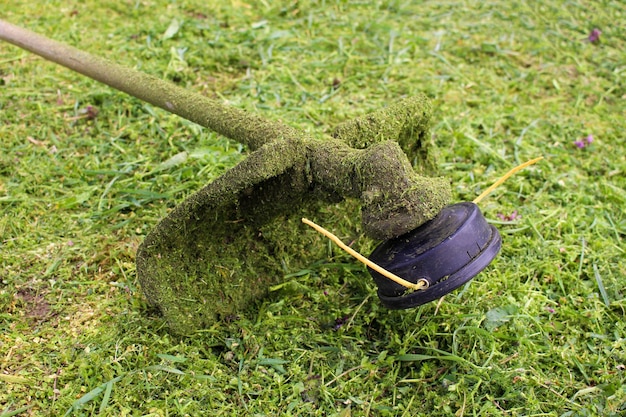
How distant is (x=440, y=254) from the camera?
2018 millimetres

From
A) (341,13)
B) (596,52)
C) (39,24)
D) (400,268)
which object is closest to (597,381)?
(400,268)

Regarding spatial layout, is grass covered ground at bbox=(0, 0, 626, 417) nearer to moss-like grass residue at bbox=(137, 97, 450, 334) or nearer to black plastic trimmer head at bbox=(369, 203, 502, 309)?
moss-like grass residue at bbox=(137, 97, 450, 334)

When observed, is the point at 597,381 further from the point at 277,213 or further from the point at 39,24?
the point at 39,24

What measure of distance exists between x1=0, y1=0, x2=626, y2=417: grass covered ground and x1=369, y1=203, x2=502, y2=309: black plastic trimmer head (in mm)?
407

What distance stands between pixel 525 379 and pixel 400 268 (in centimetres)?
67

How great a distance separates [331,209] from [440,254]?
28.0 inches

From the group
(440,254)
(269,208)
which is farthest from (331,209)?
(440,254)

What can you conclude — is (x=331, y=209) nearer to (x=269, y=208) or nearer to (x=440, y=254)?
(x=269, y=208)

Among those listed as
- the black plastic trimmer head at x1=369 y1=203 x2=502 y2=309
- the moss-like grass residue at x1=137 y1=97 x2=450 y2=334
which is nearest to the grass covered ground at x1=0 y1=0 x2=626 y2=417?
the moss-like grass residue at x1=137 y1=97 x2=450 y2=334

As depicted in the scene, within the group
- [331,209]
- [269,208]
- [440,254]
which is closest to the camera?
[440,254]

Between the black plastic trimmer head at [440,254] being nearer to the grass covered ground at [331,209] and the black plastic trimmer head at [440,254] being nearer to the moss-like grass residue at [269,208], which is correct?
the moss-like grass residue at [269,208]

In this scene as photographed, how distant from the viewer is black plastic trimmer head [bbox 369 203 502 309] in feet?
6.64

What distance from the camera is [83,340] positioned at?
2416 millimetres

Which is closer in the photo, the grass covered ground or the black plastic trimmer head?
the black plastic trimmer head
